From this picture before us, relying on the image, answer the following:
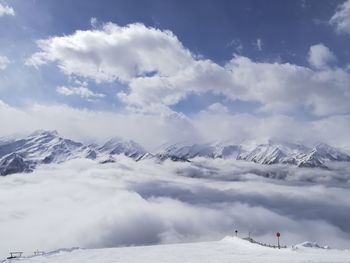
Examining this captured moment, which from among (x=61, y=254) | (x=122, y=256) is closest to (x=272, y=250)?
(x=122, y=256)

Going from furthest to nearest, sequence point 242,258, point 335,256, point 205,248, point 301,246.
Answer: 1. point 205,248
2. point 301,246
3. point 242,258
4. point 335,256

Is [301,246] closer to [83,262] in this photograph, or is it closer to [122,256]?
[122,256]

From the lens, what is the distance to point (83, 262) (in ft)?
172

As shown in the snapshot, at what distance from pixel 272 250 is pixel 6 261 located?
3491cm

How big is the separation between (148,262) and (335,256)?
21.4 metres

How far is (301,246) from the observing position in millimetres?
57188

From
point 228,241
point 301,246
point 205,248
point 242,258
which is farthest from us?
point 228,241

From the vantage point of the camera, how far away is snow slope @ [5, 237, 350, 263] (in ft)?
158

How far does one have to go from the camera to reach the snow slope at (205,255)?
158ft

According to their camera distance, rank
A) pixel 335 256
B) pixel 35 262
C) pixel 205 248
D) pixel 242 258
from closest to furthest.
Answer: pixel 335 256 → pixel 242 258 → pixel 35 262 → pixel 205 248

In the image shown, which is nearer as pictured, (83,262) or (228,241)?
(83,262)

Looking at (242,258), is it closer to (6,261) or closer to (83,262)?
(83,262)

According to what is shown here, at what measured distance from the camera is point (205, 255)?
2154 inches

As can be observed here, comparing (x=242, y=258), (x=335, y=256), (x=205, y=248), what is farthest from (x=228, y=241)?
(x=335, y=256)
